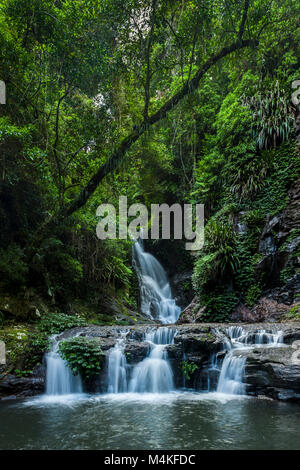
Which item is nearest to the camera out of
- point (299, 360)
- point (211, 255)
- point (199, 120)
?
point (299, 360)

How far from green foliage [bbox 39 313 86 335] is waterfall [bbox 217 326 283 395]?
13.8ft

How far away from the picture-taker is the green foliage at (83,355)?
227 inches

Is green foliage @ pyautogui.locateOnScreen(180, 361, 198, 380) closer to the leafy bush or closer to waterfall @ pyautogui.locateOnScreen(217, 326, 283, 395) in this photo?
waterfall @ pyautogui.locateOnScreen(217, 326, 283, 395)

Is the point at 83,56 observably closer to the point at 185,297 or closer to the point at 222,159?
the point at 222,159

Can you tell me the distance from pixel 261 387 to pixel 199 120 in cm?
1341

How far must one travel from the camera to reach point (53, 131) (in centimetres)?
848

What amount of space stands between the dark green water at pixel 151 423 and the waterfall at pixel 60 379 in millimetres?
585

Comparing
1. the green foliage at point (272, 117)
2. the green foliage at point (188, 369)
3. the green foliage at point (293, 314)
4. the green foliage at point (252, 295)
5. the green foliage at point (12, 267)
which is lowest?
the green foliage at point (188, 369)

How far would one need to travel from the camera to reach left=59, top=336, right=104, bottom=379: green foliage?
577 centimetres

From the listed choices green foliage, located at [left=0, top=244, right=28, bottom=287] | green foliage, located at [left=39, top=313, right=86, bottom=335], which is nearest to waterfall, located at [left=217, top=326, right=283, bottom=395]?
green foliage, located at [left=39, top=313, right=86, bottom=335]

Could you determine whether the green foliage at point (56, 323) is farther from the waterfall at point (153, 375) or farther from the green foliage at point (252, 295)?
the green foliage at point (252, 295)

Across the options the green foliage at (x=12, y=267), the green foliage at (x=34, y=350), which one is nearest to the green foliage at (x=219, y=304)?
the green foliage at (x=34, y=350)
